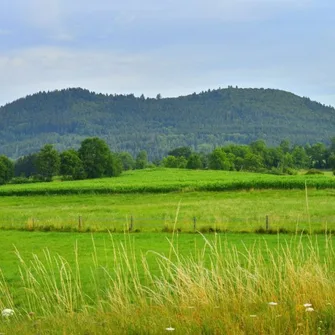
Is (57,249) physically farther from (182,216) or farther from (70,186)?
(70,186)

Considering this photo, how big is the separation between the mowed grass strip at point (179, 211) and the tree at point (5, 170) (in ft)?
133

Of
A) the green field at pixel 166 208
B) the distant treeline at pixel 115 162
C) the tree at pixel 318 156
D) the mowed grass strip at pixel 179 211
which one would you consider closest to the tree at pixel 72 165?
the distant treeline at pixel 115 162

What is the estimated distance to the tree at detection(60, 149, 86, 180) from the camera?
346 feet

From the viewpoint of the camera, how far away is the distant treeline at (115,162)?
349 feet

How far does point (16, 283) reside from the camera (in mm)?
17969

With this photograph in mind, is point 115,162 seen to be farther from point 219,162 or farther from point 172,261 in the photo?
point 172,261

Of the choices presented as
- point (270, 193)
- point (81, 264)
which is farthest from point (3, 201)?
point (81, 264)

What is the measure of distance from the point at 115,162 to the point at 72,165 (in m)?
8.56

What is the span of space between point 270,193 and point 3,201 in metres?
31.6

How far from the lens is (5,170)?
364 ft

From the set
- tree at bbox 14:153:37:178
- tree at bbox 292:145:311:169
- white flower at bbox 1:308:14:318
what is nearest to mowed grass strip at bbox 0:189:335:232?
white flower at bbox 1:308:14:318

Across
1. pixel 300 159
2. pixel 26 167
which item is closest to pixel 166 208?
pixel 26 167

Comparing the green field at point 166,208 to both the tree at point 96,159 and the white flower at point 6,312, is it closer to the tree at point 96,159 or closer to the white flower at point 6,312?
the white flower at point 6,312

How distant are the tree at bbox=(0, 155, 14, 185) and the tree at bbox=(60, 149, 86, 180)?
12503mm
